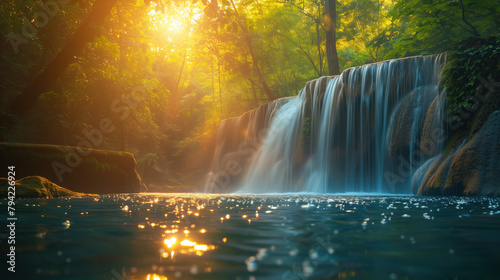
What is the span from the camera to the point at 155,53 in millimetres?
24234

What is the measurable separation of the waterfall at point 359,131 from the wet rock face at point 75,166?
6923 mm

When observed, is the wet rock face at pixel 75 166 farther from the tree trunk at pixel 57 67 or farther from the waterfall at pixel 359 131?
the waterfall at pixel 359 131

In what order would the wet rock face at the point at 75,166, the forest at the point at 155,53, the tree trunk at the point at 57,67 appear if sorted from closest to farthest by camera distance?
the tree trunk at the point at 57,67
the forest at the point at 155,53
the wet rock face at the point at 75,166

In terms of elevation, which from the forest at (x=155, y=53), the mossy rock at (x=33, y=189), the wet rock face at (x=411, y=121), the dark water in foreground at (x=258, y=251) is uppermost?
the forest at (x=155, y=53)

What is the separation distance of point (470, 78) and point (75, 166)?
12317mm

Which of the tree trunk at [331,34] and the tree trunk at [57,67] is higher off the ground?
the tree trunk at [331,34]

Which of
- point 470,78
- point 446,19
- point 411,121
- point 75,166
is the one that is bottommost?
point 75,166

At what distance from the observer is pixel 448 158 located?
9.71 metres

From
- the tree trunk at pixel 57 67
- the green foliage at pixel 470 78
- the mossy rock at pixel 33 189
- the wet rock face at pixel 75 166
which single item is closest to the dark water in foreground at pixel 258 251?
the mossy rock at pixel 33 189

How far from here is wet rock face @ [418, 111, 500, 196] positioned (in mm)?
8250

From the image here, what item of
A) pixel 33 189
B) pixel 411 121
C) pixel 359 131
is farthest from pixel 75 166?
pixel 411 121

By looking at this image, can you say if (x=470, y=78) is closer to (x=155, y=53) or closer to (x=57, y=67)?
(x=57, y=67)

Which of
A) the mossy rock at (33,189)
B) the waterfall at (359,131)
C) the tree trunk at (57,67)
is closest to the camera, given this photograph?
the mossy rock at (33,189)

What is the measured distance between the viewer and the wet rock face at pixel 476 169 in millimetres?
8250
